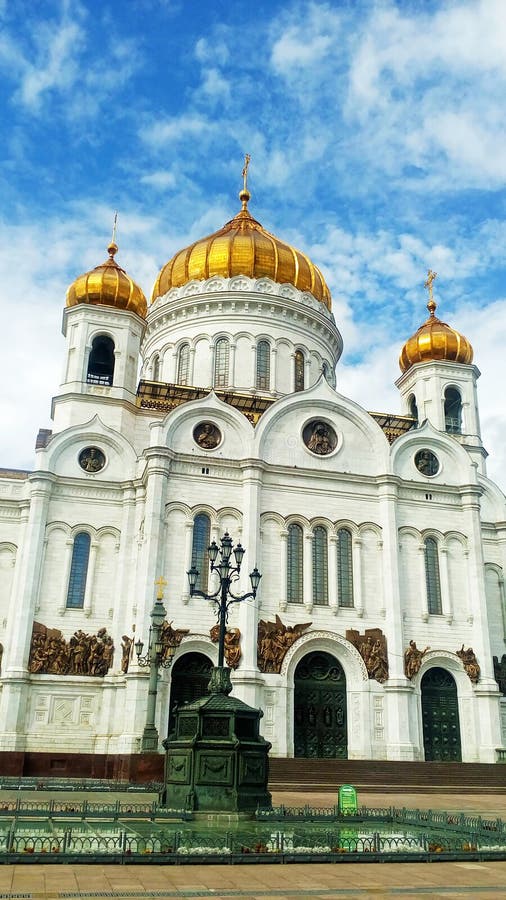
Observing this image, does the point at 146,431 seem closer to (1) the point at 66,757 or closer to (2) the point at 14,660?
(2) the point at 14,660

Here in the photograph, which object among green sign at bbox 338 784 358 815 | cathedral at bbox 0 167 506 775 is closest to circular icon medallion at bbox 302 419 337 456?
cathedral at bbox 0 167 506 775

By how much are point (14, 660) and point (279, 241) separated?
74.4ft

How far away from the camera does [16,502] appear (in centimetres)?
2881

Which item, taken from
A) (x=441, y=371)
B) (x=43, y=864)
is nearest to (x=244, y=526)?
(x=441, y=371)

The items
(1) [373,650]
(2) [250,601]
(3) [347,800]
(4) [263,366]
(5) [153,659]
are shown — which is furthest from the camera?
(4) [263,366]

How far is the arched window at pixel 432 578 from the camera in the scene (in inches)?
1145

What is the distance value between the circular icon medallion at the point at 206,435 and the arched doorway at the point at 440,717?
438 inches

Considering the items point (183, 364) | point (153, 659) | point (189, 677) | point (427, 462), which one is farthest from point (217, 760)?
point (183, 364)

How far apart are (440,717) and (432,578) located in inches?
191

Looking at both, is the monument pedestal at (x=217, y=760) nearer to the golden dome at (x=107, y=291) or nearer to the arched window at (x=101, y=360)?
the arched window at (x=101, y=360)

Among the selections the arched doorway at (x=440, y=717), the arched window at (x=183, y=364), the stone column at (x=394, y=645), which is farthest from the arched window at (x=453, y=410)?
the arched window at (x=183, y=364)

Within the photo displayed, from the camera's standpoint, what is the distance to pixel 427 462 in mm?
31547

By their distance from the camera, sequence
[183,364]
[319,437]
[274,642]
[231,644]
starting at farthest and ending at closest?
[183,364]
[319,437]
[274,642]
[231,644]

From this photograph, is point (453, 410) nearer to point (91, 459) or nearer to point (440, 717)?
point (440, 717)
